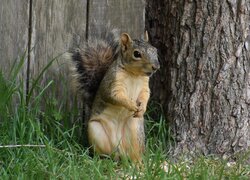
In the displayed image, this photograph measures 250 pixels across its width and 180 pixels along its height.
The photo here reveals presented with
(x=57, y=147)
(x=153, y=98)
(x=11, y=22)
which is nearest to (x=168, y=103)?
(x=153, y=98)

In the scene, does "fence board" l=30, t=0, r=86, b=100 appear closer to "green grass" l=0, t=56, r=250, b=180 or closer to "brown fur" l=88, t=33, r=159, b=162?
"green grass" l=0, t=56, r=250, b=180

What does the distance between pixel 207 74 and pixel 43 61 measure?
1153mm

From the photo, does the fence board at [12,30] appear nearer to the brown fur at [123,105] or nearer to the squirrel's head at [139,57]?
the brown fur at [123,105]

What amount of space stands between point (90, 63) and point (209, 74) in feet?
2.53

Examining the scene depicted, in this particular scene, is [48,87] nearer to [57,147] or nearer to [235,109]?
[57,147]

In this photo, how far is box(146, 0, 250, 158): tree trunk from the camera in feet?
14.3

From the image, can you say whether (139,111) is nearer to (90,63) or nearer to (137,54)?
(137,54)

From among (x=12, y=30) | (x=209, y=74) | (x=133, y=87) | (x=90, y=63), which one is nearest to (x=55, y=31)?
(x=12, y=30)

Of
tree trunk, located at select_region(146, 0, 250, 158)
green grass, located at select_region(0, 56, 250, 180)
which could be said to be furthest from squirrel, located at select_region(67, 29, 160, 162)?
tree trunk, located at select_region(146, 0, 250, 158)

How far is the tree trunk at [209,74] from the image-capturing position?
4.36 m

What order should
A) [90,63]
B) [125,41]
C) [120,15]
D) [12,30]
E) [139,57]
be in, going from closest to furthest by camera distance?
[139,57] < [125,41] < [90,63] < [12,30] < [120,15]

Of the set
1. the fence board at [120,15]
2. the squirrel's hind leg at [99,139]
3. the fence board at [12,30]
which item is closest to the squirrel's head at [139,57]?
the squirrel's hind leg at [99,139]

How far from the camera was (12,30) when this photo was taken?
4746 mm

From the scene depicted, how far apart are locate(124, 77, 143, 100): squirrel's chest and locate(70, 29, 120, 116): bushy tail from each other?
0.24m
